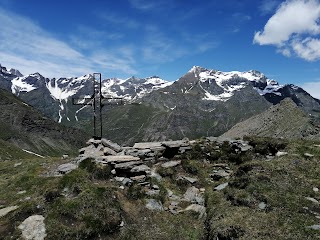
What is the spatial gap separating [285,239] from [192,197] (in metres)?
9.51

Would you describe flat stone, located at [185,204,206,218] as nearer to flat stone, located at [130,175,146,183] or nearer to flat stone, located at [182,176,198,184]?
flat stone, located at [182,176,198,184]

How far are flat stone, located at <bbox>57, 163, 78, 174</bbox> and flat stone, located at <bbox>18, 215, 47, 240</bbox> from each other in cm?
734

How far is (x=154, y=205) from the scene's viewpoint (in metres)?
24.9

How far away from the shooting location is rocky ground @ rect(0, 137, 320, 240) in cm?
2052

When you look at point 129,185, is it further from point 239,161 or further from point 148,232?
point 239,161

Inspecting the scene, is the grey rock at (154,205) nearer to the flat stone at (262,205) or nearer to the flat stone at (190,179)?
the flat stone at (190,179)

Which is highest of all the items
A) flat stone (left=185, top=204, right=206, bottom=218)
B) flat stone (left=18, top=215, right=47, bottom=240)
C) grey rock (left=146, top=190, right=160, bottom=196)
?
grey rock (left=146, top=190, right=160, bottom=196)

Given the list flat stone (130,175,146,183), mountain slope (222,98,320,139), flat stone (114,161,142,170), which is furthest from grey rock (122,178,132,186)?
mountain slope (222,98,320,139)

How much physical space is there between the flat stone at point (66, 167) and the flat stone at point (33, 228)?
7.34 meters

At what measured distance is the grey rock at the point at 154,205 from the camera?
24652 mm

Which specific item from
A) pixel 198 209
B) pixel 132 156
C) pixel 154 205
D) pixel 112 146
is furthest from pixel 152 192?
pixel 112 146

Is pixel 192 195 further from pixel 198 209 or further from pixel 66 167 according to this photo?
pixel 66 167

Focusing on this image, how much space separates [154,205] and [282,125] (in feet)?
162

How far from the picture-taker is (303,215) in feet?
67.0
